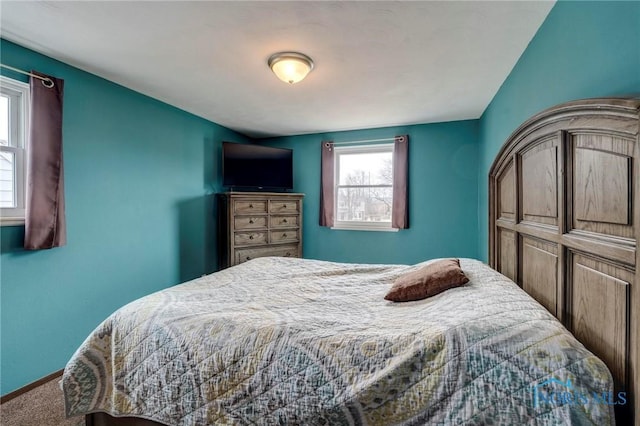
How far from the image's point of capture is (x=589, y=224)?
1.06 meters

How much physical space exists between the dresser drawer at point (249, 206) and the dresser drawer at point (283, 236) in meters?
0.35

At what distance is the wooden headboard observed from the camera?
85cm

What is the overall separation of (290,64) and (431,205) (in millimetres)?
2651

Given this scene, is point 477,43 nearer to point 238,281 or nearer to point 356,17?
point 356,17

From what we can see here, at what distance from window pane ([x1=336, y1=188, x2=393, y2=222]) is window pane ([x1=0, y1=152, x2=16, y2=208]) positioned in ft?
11.2

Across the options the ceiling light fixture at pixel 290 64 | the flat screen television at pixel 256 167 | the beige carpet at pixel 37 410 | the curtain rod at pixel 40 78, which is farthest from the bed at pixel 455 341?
the flat screen television at pixel 256 167

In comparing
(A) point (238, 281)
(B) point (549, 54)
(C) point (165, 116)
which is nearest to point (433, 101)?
(B) point (549, 54)

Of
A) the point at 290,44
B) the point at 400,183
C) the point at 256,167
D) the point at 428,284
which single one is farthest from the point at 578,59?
the point at 256,167

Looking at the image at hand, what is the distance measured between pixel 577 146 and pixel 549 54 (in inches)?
32.8

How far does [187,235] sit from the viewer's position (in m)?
3.56

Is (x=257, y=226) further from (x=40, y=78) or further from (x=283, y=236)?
(x=40, y=78)

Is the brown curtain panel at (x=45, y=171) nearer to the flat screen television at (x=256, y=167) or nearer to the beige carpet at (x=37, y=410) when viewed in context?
the beige carpet at (x=37, y=410)

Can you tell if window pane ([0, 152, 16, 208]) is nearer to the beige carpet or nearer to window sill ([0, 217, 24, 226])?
window sill ([0, 217, 24, 226])

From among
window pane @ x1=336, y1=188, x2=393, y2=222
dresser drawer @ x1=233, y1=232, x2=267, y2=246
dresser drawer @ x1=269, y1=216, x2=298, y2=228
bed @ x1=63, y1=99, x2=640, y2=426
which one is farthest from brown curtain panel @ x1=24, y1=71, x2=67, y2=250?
window pane @ x1=336, y1=188, x2=393, y2=222
